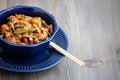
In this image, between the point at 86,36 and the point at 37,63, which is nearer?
the point at 37,63

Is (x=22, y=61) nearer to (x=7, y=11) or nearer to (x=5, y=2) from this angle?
(x=7, y=11)

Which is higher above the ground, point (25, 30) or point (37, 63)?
point (25, 30)

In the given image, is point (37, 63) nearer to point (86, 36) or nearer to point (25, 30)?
point (25, 30)

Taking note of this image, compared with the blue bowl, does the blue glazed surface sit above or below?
below

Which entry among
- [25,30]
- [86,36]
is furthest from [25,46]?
[86,36]
